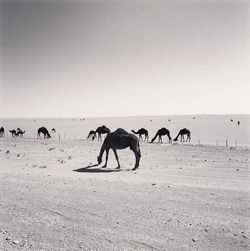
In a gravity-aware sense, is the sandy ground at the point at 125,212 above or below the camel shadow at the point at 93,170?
below

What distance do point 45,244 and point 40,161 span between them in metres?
14.7

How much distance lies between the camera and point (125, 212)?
29.3ft

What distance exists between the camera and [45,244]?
22.0 feet

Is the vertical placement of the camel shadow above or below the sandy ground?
above

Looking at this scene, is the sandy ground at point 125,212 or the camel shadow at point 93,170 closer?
the sandy ground at point 125,212

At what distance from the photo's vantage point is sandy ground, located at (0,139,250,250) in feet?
22.8

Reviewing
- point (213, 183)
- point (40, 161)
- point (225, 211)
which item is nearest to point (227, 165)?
point (213, 183)

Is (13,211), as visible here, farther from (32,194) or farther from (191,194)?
(191,194)

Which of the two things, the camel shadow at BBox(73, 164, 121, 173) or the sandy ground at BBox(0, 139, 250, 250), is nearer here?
the sandy ground at BBox(0, 139, 250, 250)

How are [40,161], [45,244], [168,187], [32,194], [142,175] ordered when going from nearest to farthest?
[45,244] → [32,194] → [168,187] → [142,175] → [40,161]

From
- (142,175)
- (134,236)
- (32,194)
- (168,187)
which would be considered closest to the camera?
(134,236)

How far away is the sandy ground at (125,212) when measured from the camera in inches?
274

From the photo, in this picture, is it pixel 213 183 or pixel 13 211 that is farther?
pixel 213 183

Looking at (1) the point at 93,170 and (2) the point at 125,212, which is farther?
(1) the point at 93,170
